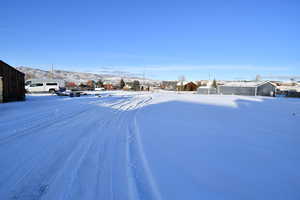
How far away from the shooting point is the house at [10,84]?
43.4 feet

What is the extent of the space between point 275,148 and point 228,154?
1.58 metres

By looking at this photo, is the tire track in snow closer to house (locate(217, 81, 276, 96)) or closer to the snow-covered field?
the snow-covered field

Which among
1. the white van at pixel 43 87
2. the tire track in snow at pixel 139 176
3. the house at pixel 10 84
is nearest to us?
the tire track in snow at pixel 139 176

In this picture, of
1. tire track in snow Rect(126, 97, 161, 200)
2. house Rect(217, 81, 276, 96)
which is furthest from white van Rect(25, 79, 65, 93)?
house Rect(217, 81, 276, 96)

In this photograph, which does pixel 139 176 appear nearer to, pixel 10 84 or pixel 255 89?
pixel 10 84

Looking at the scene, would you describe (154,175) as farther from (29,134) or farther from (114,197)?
(29,134)

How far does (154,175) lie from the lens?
279 centimetres

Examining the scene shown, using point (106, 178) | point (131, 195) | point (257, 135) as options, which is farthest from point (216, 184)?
point (257, 135)

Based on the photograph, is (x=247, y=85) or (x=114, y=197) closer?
(x=114, y=197)

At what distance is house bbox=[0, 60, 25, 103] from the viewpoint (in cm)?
1322

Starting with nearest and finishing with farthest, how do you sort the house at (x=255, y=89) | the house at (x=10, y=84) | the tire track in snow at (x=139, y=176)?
the tire track in snow at (x=139, y=176), the house at (x=10, y=84), the house at (x=255, y=89)

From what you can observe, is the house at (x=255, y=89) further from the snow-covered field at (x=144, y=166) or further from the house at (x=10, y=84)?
the house at (x=10, y=84)

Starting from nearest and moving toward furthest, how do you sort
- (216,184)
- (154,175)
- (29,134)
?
1. (216,184)
2. (154,175)
3. (29,134)

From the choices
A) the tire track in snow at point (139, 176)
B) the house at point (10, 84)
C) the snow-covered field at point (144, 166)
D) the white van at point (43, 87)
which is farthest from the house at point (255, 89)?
the tire track in snow at point (139, 176)
